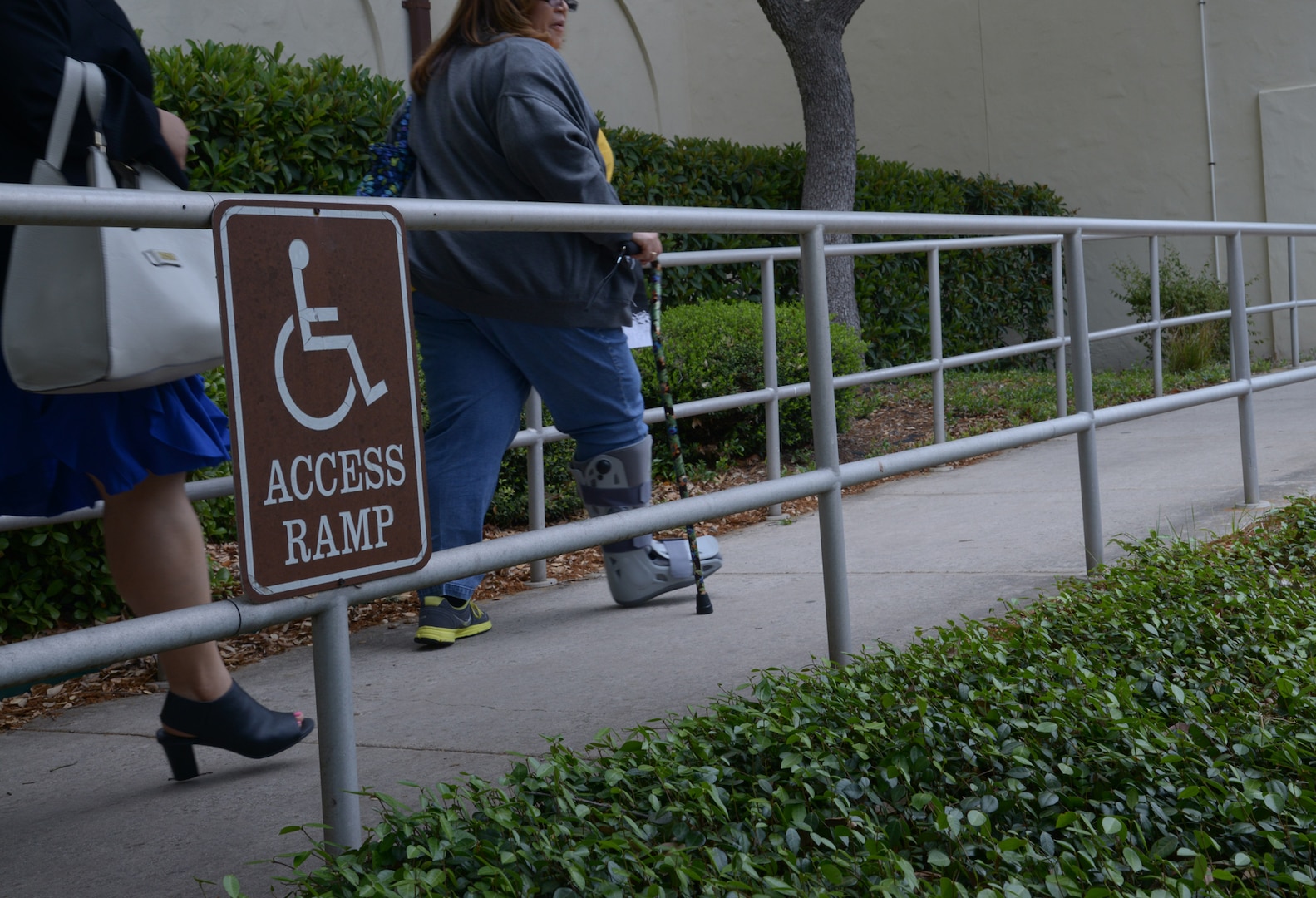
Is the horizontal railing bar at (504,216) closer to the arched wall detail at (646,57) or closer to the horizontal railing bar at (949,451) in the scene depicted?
the horizontal railing bar at (949,451)

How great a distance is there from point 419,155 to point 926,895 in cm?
235

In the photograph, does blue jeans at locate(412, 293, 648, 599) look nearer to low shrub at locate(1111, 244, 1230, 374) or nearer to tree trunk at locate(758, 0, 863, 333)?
tree trunk at locate(758, 0, 863, 333)

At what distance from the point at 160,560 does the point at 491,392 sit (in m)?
1.29

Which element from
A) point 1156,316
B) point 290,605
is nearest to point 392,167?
point 290,605

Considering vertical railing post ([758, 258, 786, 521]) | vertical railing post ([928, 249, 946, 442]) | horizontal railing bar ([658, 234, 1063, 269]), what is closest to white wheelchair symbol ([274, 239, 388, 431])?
horizontal railing bar ([658, 234, 1063, 269])

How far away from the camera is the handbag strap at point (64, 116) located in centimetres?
207

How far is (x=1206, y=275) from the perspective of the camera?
12.8 m

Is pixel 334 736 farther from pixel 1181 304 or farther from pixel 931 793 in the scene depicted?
pixel 1181 304

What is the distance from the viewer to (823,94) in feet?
33.9

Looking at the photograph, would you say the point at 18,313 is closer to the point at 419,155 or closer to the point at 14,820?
the point at 14,820

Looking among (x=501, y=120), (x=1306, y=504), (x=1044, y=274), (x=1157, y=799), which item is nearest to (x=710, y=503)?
(x=1157, y=799)

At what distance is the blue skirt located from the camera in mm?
2186

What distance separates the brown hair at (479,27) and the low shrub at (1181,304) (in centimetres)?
828

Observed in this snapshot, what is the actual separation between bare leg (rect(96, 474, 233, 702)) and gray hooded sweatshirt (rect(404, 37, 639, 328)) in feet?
3.63
